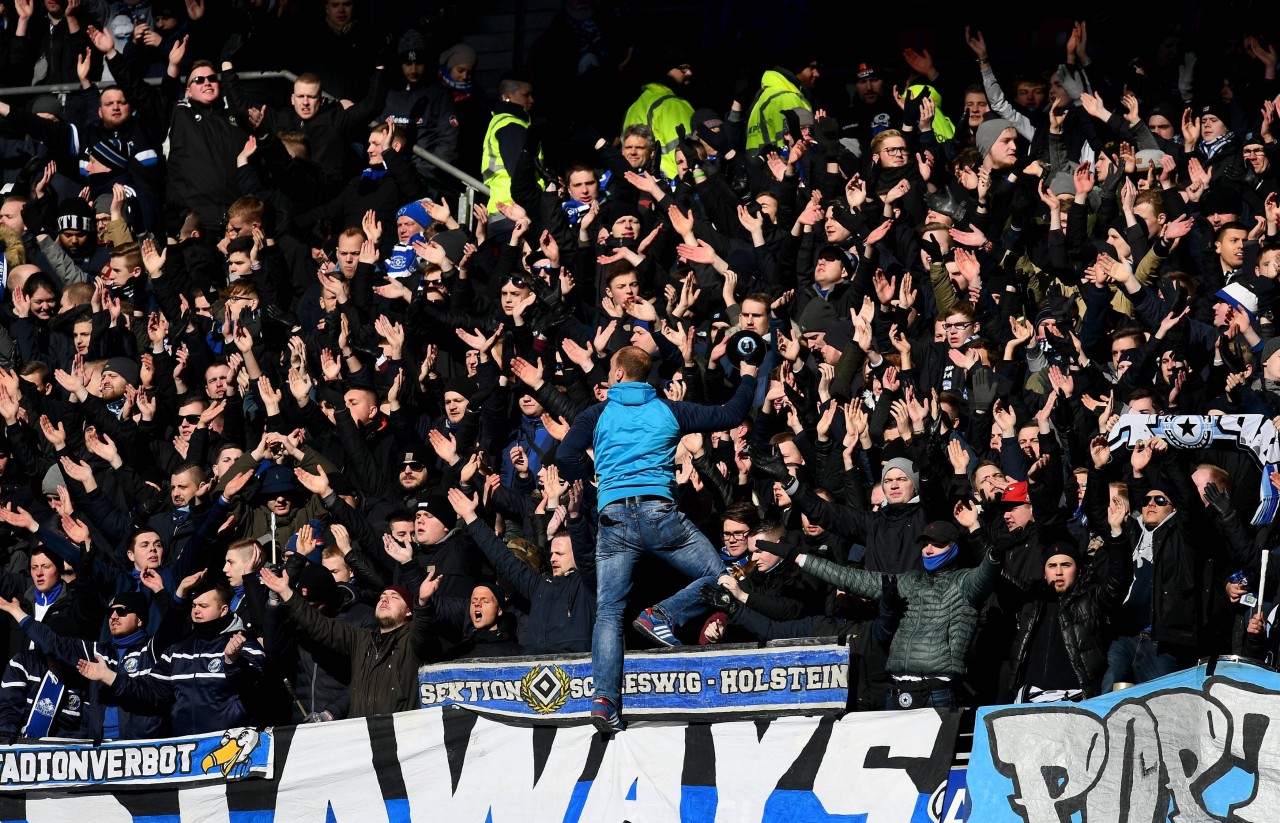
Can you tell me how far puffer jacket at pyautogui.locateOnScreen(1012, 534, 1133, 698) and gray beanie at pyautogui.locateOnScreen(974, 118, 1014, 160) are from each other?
210 inches

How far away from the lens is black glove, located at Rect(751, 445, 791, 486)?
12602 mm

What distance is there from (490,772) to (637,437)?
174 centimetres

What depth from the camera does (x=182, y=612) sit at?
42.9ft

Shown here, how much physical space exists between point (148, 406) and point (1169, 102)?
745 cm

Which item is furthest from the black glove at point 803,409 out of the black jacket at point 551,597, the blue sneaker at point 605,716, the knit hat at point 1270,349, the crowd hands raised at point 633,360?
the blue sneaker at point 605,716

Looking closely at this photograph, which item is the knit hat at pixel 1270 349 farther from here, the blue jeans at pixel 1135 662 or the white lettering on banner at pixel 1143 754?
the white lettering on banner at pixel 1143 754

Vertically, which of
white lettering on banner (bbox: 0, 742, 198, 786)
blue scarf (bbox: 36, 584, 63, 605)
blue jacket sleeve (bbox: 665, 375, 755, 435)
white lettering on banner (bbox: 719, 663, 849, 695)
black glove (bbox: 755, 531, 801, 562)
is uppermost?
blue jacket sleeve (bbox: 665, 375, 755, 435)

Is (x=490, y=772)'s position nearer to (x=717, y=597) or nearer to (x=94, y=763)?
(x=717, y=597)

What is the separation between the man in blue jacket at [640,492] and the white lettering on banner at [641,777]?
17cm

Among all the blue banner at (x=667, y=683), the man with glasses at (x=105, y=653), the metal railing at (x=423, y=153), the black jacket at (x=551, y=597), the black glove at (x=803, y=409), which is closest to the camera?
the blue banner at (x=667, y=683)

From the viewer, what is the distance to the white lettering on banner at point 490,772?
10.4 metres

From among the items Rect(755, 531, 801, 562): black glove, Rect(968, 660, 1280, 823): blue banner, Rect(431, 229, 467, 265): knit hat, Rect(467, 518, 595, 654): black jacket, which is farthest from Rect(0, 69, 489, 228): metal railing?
Rect(968, 660, 1280, 823): blue banner

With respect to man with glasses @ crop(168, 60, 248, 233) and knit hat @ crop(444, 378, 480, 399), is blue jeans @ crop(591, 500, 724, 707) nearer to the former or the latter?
knit hat @ crop(444, 378, 480, 399)

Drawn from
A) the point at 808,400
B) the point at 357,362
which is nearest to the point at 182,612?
the point at 357,362
